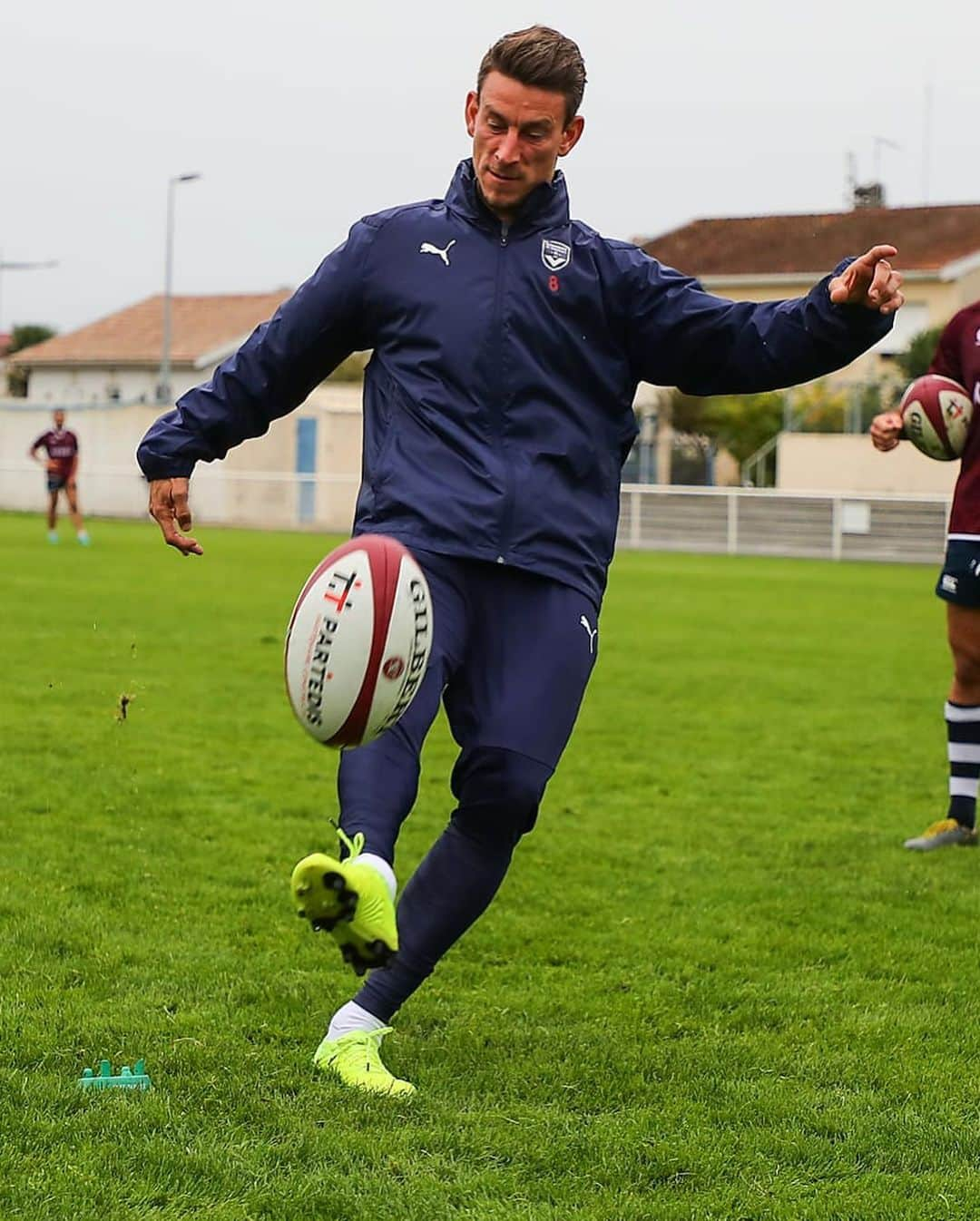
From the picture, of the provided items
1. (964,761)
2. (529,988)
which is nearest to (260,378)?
(529,988)

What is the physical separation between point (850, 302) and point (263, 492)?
3821 centimetres

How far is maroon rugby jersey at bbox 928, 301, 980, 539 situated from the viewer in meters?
7.31

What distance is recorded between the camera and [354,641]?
3.68 metres

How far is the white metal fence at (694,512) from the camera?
35.0 metres

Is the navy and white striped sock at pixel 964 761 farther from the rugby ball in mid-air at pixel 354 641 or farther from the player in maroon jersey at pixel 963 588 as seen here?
the rugby ball in mid-air at pixel 354 641

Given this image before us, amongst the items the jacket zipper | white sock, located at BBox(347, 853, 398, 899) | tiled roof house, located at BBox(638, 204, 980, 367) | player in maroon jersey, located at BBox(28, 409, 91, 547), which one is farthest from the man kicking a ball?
tiled roof house, located at BBox(638, 204, 980, 367)

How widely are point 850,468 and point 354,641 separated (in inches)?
1448

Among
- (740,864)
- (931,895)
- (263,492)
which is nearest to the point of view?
(931,895)

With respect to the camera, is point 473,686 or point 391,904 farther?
point 473,686

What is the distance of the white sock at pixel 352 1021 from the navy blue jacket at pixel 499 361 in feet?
3.66

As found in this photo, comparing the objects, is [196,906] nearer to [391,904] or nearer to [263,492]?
[391,904]

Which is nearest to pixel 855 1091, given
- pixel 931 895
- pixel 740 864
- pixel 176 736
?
pixel 931 895

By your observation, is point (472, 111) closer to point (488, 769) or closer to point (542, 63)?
point (542, 63)

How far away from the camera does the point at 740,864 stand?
23.4 ft
